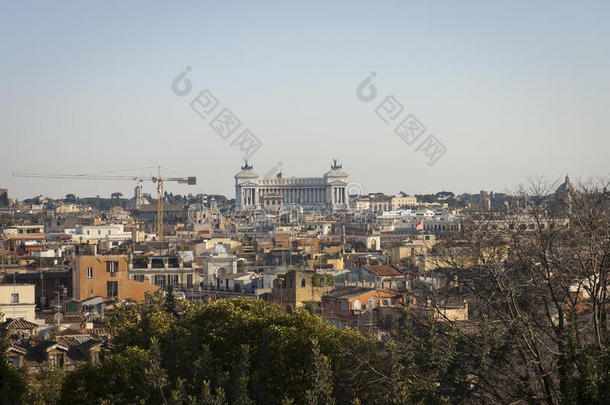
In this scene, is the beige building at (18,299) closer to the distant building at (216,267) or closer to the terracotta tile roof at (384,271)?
the distant building at (216,267)

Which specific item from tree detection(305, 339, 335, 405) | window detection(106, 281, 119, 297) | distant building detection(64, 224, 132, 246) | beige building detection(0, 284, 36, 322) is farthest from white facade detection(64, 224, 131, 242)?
tree detection(305, 339, 335, 405)

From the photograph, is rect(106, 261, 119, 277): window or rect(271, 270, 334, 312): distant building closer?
rect(271, 270, 334, 312): distant building

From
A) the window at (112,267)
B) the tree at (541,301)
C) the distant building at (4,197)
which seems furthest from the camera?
the distant building at (4,197)

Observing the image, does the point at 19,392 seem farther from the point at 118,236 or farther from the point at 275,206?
the point at 275,206

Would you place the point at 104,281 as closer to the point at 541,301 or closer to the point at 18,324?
the point at 18,324

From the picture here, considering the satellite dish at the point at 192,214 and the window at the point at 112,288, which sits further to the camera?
the satellite dish at the point at 192,214

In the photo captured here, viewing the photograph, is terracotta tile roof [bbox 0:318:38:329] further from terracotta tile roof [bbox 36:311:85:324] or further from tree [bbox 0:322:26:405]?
tree [bbox 0:322:26:405]

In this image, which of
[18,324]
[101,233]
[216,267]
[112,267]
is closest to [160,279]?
[216,267]

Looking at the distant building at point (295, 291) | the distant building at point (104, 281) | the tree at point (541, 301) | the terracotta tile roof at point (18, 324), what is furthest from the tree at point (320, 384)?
the distant building at point (104, 281)

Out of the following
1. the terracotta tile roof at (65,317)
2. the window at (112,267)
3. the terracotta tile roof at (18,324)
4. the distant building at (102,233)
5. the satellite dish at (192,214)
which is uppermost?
the satellite dish at (192,214)
